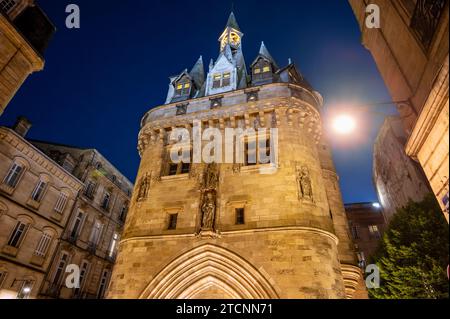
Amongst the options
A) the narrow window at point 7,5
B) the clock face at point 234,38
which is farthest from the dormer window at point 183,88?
the clock face at point 234,38

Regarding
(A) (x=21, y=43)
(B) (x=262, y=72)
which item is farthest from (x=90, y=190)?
(B) (x=262, y=72)

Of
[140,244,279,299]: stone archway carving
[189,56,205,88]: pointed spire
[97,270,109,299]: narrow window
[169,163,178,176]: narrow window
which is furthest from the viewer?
[97,270,109,299]: narrow window

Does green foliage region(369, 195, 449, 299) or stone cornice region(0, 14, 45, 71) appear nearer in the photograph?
stone cornice region(0, 14, 45, 71)

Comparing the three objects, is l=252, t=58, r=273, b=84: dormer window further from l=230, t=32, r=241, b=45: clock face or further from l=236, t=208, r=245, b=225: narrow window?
l=230, t=32, r=241, b=45: clock face

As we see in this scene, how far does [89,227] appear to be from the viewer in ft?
68.6

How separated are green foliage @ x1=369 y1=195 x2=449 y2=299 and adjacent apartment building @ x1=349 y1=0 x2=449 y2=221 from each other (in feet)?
23.9

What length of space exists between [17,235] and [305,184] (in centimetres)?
1680

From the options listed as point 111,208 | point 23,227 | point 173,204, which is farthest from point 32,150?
point 173,204

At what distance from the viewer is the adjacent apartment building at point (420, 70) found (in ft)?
12.0

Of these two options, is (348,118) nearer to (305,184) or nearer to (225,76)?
(305,184)

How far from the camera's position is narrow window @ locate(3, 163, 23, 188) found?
15.6m

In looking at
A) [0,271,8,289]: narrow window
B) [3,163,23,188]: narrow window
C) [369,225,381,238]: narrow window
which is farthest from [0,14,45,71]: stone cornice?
[369,225,381,238]: narrow window
